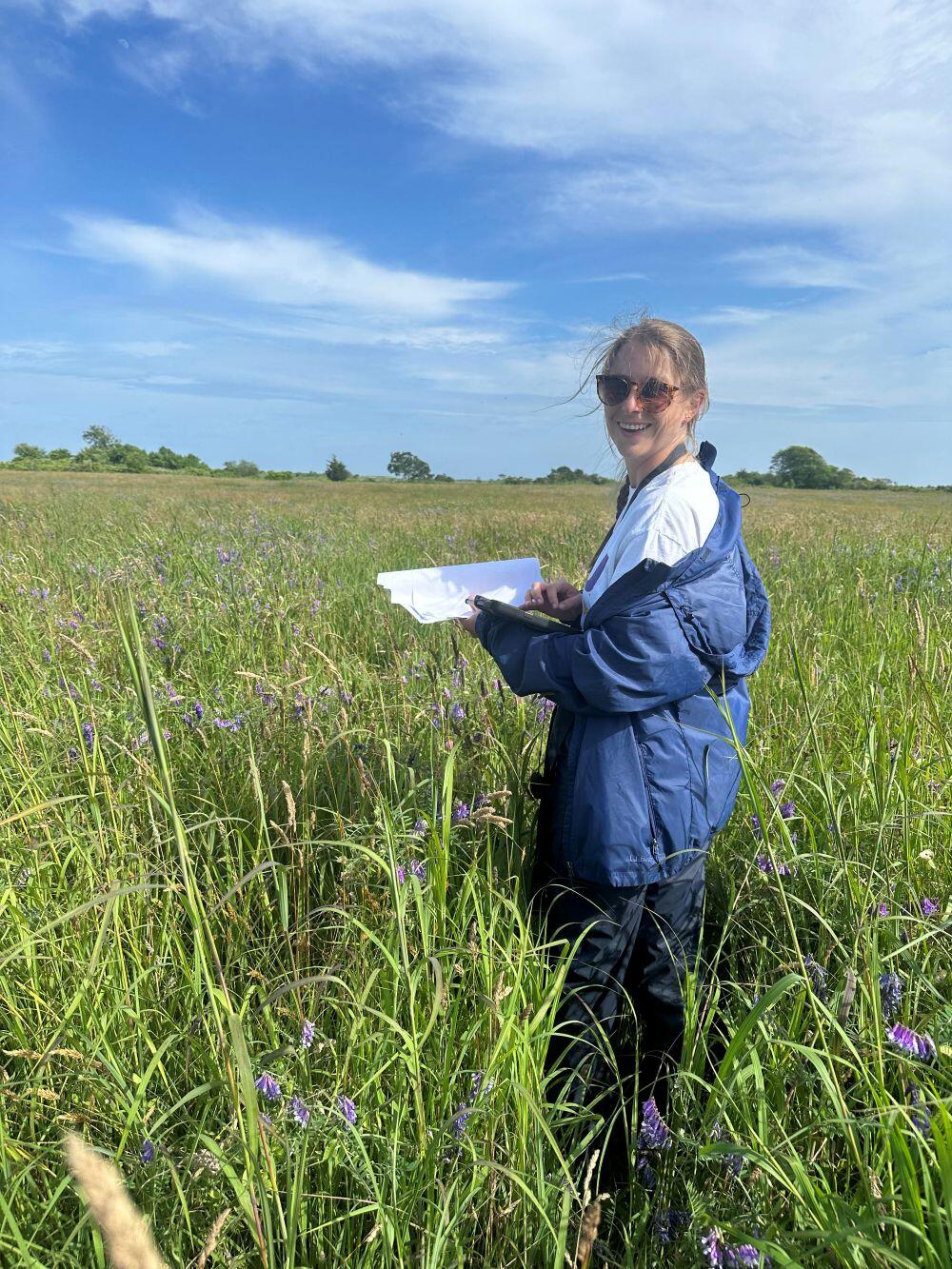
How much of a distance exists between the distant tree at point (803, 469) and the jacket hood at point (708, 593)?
63.8 metres

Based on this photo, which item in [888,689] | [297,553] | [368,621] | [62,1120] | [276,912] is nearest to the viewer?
[62,1120]

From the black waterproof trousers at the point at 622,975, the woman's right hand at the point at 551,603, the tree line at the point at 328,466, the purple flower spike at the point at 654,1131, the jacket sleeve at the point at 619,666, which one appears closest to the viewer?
the purple flower spike at the point at 654,1131

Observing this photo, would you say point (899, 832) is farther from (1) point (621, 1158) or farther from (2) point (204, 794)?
(2) point (204, 794)

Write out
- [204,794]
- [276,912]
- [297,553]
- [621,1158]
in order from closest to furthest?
[621,1158] < [276,912] < [204,794] < [297,553]

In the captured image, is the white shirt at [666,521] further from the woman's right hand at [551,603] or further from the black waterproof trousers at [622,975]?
the black waterproof trousers at [622,975]

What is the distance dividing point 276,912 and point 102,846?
49cm

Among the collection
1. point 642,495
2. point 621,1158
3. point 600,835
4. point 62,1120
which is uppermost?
point 642,495

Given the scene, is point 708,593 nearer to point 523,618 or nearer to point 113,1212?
point 523,618

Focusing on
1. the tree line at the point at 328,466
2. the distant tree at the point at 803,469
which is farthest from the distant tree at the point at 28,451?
the distant tree at the point at 803,469

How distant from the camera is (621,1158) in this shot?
1854 mm

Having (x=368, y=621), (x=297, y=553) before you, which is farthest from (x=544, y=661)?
(x=297, y=553)

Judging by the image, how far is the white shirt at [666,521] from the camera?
174cm

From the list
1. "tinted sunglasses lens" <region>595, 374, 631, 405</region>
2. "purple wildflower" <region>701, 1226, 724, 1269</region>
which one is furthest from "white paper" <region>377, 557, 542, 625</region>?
"purple wildflower" <region>701, 1226, 724, 1269</region>

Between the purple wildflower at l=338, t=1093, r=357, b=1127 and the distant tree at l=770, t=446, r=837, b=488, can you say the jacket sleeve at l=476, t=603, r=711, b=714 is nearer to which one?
the purple wildflower at l=338, t=1093, r=357, b=1127
